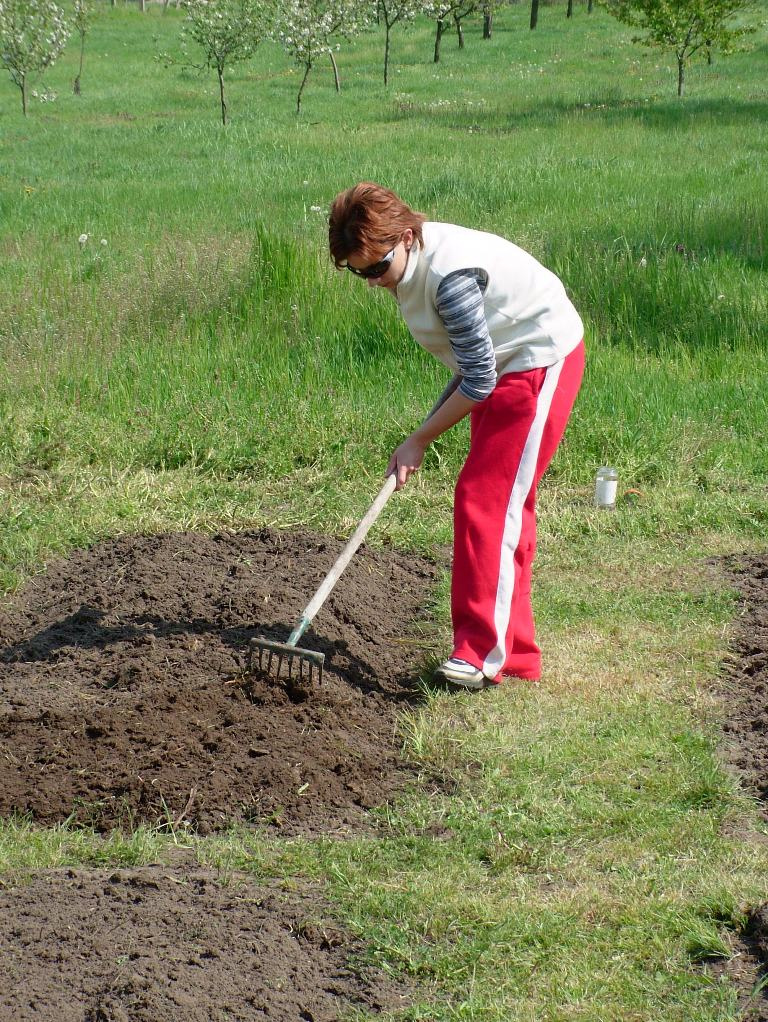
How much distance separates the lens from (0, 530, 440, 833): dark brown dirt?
339 cm

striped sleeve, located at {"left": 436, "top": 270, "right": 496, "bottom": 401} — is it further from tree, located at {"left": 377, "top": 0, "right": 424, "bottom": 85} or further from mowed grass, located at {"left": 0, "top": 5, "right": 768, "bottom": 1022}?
tree, located at {"left": 377, "top": 0, "right": 424, "bottom": 85}

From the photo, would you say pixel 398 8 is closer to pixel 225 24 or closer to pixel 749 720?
pixel 225 24

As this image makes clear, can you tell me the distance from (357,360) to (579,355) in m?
3.46

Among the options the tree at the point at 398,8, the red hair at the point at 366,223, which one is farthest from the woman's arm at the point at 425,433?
the tree at the point at 398,8

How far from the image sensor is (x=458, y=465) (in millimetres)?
6059

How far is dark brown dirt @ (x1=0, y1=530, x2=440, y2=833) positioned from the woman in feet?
1.53

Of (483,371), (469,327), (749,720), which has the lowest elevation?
(749,720)

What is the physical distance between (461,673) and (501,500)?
64 cm

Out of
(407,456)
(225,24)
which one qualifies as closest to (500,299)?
(407,456)

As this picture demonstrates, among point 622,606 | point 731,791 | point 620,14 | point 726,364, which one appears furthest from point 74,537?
point 620,14

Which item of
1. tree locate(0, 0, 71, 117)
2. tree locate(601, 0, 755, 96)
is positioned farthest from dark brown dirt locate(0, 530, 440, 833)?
tree locate(0, 0, 71, 117)

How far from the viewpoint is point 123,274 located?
27.5 feet

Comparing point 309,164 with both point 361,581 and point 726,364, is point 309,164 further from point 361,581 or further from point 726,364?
point 361,581

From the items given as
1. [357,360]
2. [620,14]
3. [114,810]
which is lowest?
[114,810]
